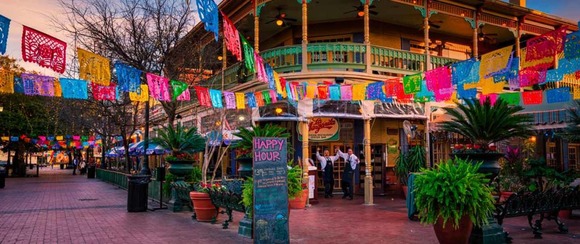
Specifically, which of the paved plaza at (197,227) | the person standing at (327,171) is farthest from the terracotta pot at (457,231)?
A: the person standing at (327,171)

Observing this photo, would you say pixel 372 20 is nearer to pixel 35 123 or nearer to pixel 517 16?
pixel 517 16

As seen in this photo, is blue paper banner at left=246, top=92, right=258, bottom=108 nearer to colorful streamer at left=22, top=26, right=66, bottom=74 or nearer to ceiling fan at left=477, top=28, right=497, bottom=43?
colorful streamer at left=22, top=26, right=66, bottom=74

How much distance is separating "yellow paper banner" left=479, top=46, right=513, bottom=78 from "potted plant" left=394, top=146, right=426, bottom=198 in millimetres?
4875

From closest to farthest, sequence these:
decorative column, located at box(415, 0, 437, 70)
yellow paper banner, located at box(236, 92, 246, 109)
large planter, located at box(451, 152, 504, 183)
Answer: large planter, located at box(451, 152, 504, 183), yellow paper banner, located at box(236, 92, 246, 109), decorative column, located at box(415, 0, 437, 70)

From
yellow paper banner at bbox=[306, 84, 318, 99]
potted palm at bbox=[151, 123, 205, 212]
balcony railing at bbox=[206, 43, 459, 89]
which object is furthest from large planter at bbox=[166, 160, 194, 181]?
balcony railing at bbox=[206, 43, 459, 89]

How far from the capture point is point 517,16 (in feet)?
70.0

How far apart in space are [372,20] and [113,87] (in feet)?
38.4

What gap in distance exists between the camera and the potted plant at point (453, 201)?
23.0 ft

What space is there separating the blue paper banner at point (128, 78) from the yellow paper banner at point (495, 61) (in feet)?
28.8

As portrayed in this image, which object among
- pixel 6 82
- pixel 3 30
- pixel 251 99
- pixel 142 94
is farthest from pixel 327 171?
pixel 3 30

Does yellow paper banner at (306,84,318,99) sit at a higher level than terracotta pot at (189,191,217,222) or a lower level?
higher

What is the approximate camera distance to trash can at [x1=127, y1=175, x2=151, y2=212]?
13.9 meters

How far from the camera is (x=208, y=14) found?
9352mm

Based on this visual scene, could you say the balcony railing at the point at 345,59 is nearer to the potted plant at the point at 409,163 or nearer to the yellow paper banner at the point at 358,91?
the yellow paper banner at the point at 358,91
